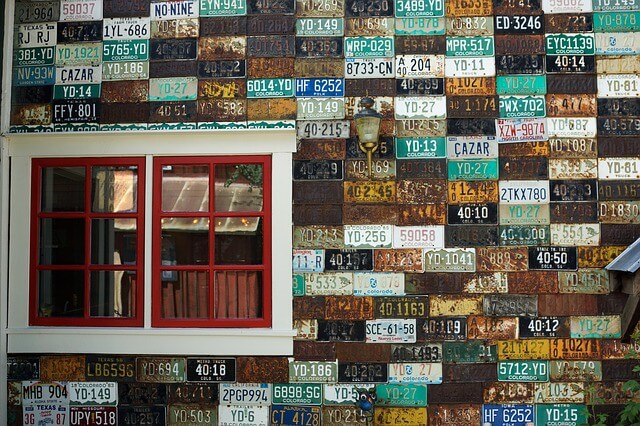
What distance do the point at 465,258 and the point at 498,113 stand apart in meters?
1.10

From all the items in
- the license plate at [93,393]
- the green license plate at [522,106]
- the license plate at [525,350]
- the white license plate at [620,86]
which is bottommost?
the license plate at [93,393]

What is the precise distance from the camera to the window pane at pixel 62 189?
5.37 m

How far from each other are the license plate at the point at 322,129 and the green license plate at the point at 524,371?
81.7 inches

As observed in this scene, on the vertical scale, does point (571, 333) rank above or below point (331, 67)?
below

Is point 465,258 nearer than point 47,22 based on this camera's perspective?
Yes

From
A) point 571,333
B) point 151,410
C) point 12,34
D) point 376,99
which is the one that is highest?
point 12,34

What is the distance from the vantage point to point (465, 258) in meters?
5.11

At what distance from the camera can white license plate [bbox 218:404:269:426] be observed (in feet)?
16.9

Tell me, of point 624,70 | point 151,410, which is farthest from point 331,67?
point 151,410

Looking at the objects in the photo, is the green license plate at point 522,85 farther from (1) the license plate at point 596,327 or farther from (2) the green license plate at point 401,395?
(2) the green license plate at point 401,395

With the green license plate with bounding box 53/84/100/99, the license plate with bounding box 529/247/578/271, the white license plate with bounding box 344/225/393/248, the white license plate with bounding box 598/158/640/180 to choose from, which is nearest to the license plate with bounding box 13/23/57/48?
the green license plate with bounding box 53/84/100/99

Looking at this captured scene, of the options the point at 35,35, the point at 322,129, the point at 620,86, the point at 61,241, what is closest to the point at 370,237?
the point at 322,129

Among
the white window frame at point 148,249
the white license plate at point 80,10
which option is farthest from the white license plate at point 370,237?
the white license plate at point 80,10

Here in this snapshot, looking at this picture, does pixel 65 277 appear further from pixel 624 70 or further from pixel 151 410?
→ pixel 624 70
